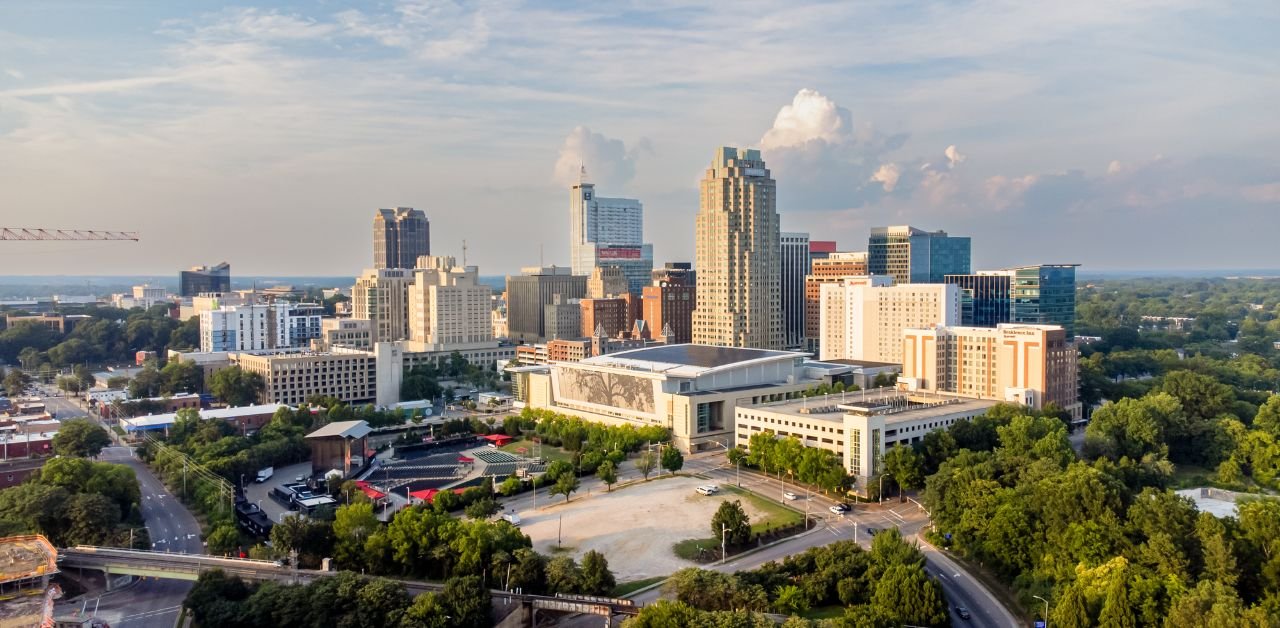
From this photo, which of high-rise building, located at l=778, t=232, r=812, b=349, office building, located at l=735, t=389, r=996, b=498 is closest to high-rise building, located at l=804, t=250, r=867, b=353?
high-rise building, located at l=778, t=232, r=812, b=349

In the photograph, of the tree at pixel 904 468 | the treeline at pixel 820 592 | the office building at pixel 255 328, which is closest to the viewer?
the treeline at pixel 820 592

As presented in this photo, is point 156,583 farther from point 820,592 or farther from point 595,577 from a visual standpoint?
point 820,592

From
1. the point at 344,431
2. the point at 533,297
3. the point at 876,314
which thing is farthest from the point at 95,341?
the point at 876,314

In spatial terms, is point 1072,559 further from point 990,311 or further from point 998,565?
point 990,311

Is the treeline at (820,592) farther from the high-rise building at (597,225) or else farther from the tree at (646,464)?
the high-rise building at (597,225)

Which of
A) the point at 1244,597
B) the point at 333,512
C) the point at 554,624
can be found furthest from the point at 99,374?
the point at 1244,597

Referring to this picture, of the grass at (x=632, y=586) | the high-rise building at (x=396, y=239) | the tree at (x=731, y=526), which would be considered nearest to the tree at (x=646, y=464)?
the tree at (x=731, y=526)

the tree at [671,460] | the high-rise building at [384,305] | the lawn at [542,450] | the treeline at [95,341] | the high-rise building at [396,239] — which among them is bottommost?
the lawn at [542,450]
